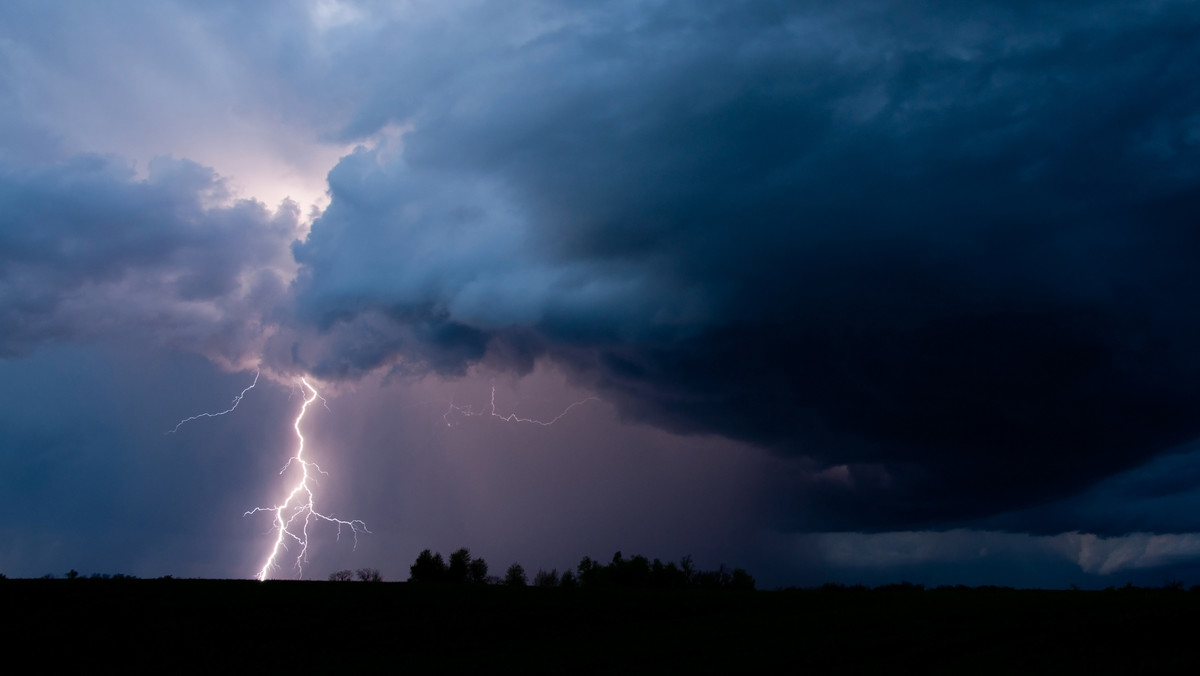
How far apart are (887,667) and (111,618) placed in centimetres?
3352

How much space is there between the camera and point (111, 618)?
115 feet

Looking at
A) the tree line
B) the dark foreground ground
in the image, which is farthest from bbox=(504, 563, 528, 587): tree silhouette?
the dark foreground ground

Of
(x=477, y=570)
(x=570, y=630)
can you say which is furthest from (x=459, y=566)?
(x=570, y=630)

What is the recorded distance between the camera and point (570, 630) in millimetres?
37875

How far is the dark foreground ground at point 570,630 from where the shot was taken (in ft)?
90.7

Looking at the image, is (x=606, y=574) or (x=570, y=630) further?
(x=606, y=574)

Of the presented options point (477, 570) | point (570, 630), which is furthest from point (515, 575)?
point (570, 630)

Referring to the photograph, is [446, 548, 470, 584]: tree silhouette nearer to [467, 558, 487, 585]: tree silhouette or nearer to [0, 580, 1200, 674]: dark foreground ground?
[467, 558, 487, 585]: tree silhouette

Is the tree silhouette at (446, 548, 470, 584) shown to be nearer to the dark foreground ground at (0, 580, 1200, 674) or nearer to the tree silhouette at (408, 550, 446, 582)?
the tree silhouette at (408, 550, 446, 582)

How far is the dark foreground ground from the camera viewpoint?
27641 millimetres

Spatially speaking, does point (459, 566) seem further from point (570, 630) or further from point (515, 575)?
point (570, 630)

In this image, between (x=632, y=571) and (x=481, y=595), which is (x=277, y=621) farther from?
(x=632, y=571)

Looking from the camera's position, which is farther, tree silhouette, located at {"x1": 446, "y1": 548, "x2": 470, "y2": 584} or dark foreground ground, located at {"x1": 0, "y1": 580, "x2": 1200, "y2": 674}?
tree silhouette, located at {"x1": 446, "y1": 548, "x2": 470, "y2": 584}

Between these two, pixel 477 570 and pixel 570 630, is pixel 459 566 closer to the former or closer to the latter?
pixel 477 570
